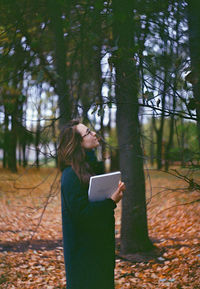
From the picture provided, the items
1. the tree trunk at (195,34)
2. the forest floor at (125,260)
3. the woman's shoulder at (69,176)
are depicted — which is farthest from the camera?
the forest floor at (125,260)

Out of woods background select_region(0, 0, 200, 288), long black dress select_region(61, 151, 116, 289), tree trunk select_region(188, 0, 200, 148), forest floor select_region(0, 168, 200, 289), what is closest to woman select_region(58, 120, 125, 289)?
long black dress select_region(61, 151, 116, 289)

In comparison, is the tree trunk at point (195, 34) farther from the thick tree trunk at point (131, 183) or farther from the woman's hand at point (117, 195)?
Answer: the thick tree trunk at point (131, 183)

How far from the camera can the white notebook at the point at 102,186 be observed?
8.00ft

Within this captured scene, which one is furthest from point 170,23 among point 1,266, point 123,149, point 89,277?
point 1,266

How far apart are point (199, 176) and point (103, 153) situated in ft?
4.09

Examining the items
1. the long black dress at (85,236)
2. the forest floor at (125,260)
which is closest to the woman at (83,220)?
the long black dress at (85,236)

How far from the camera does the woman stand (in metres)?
2.52

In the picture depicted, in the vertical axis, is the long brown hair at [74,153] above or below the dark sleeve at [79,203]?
above

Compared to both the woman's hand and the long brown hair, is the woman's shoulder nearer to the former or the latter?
the long brown hair

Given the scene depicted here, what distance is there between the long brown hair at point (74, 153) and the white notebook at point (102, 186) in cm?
12

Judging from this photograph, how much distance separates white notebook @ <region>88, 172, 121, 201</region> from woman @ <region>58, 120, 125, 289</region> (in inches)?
2.0

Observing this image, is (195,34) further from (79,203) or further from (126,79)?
(79,203)

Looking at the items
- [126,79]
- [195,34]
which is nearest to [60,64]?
[126,79]

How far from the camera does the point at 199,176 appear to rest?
4023mm
